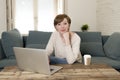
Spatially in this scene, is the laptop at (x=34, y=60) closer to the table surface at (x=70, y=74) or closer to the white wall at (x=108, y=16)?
the table surface at (x=70, y=74)

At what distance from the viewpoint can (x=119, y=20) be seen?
12.8 ft

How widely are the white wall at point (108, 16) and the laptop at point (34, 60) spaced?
8.67 ft

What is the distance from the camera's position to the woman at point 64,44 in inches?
85.0

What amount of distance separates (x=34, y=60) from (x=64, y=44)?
0.80 meters

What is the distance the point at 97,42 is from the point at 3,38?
1.64 meters

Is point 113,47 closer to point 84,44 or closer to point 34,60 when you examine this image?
point 84,44

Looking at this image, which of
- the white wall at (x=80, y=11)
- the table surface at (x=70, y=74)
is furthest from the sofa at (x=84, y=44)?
the table surface at (x=70, y=74)

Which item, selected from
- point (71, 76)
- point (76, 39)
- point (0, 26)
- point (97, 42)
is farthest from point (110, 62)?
point (0, 26)

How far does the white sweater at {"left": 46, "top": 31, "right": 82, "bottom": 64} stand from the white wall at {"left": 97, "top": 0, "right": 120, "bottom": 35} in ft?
6.25

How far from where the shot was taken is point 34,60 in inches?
63.3

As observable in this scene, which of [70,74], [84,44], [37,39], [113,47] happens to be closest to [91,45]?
[84,44]

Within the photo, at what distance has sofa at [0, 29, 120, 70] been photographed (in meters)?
3.29

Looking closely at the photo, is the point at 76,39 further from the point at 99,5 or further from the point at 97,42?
the point at 99,5

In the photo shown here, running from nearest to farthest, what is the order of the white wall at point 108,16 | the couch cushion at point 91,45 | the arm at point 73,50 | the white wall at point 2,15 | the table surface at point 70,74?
the table surface at point 70,74 → the arm at point 73,50 → the couch cushion at point 91,45 → the white wall at point 108,16 → the white wall at point 2,15
